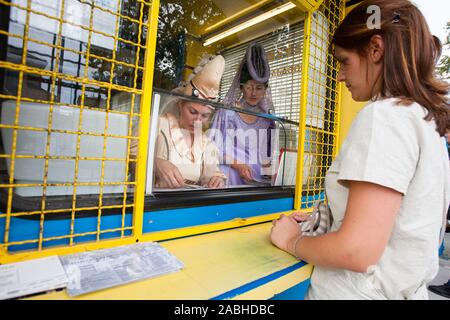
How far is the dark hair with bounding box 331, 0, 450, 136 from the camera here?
0.67m

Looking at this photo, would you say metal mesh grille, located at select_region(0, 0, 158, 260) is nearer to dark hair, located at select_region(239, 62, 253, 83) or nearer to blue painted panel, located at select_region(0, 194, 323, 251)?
blue painted panel, located at select_region(0, 194, 323, 251)

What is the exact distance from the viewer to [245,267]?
783 mm

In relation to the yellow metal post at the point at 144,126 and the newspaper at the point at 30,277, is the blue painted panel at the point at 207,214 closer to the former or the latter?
the yellow metal post at the point at 144,126

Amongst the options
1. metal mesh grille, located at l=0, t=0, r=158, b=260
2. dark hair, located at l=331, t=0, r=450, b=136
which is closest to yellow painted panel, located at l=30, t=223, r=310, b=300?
metal mesh grille, located at l=0, t=0, r=158, b=260

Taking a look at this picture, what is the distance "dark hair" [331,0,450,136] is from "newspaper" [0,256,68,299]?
102 cm

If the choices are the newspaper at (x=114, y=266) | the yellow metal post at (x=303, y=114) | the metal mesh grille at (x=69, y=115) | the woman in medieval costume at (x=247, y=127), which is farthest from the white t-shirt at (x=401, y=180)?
the woman in medieval costume at (x=247, y=127)

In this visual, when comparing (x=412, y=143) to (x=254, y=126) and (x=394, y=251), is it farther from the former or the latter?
(x=254, y=126)

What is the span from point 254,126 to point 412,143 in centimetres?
144

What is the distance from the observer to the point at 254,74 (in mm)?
2123

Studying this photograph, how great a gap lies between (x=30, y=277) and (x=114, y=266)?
7.6 inches

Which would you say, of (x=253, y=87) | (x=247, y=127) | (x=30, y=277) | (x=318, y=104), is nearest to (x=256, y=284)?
(x=30, y=277)

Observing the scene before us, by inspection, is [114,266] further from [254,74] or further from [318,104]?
[254,74]

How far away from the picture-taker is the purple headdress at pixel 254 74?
2105 millimetres
